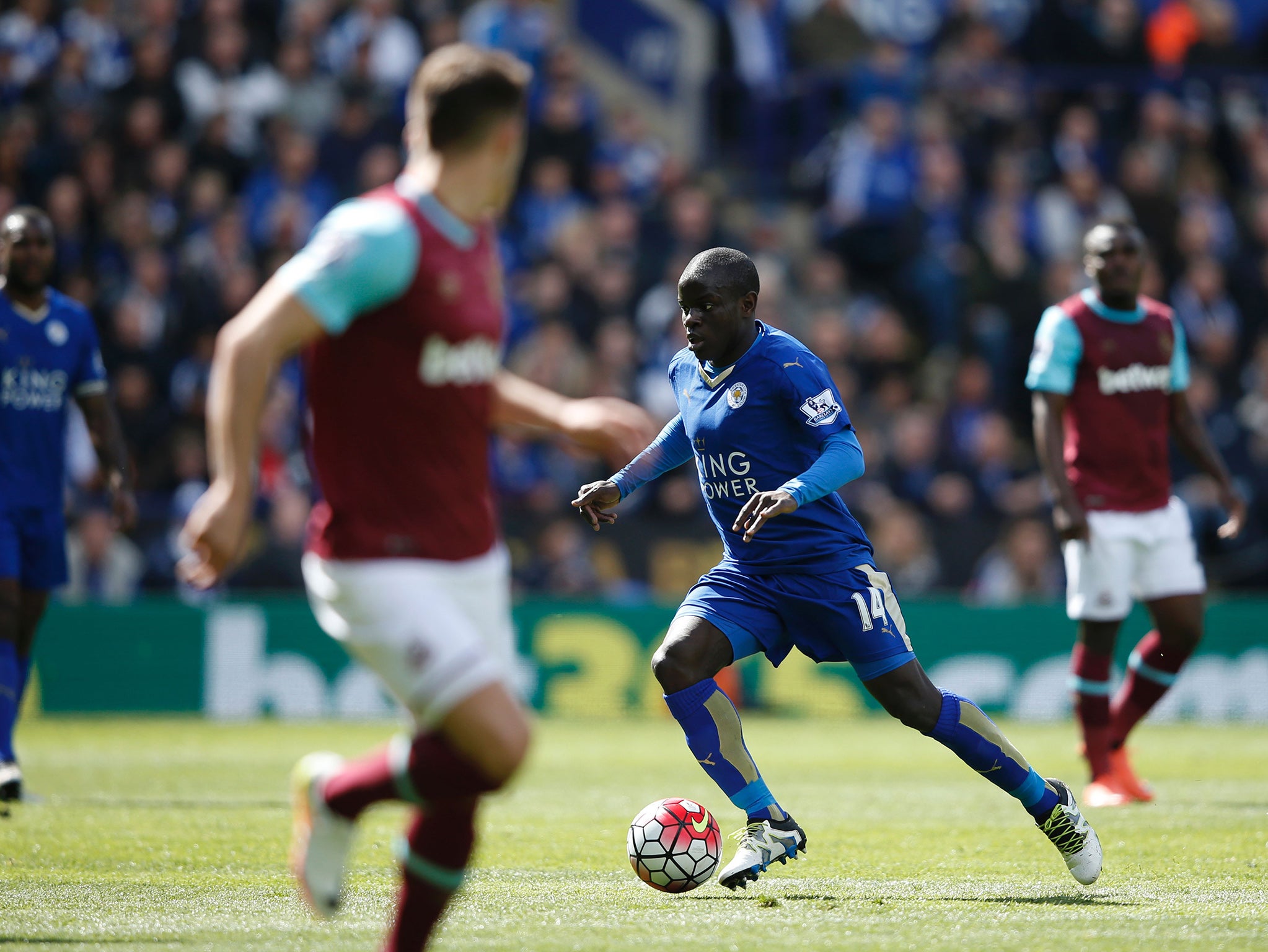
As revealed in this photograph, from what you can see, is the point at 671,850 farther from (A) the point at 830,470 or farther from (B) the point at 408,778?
(B) the point at 408,778

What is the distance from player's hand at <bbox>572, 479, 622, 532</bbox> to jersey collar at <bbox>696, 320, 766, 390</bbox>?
57 cm

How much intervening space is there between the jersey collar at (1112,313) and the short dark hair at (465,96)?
5.54 metres

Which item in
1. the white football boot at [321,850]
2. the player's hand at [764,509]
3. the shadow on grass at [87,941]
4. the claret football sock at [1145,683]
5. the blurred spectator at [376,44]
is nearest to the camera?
the white football boot at [321,850]

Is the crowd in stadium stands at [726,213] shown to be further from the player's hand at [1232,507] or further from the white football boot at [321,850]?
the white football boot at [321,850]

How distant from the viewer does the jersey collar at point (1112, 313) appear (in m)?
9.13

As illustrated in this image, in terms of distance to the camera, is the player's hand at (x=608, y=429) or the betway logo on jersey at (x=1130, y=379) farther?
the betway logo on jersey at (x=1130, y=379)

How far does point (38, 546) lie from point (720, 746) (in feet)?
15.3

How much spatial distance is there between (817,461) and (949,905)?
165cm

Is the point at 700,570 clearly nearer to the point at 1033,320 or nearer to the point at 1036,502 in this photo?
the point at 1036,502

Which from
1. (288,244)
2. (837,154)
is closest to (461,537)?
(288,244)

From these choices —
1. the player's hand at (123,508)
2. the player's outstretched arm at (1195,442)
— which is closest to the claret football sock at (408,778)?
the player's hand at (123,508)

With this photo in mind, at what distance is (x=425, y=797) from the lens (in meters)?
4.28

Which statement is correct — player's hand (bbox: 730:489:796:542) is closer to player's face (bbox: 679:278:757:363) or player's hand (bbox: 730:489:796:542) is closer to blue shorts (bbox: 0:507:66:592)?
player's face (bbox: 679:278:757:363)

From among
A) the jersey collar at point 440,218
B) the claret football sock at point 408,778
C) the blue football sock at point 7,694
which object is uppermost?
the jersey collar at point 440,218
